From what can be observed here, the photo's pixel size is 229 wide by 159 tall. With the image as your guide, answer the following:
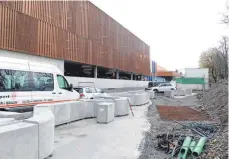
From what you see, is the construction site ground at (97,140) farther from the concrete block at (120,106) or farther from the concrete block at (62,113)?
the concrete block at (120,106)

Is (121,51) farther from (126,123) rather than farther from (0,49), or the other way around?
(126,123)

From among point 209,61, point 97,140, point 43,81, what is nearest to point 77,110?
point 43,81

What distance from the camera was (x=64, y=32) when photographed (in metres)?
24.7

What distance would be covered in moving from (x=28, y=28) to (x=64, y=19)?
585cm

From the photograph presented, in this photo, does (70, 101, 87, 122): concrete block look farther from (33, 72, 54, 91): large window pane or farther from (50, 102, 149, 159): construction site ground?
(33, 72, 54, 91): large window pane

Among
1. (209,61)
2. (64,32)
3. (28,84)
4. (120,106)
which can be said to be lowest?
(120,106)

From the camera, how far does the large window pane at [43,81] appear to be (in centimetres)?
1019

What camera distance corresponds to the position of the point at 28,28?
19766 millimetres

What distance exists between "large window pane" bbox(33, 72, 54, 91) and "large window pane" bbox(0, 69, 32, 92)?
1.19 ft

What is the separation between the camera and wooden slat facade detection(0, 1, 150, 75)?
18.4 m

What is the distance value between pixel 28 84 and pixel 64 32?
15.9 meters

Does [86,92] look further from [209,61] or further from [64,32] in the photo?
[209,61]

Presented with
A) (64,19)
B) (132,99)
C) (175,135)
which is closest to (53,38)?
(64,19)

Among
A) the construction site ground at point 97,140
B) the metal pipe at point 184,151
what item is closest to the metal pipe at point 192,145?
the metal pipe at point 184,151
